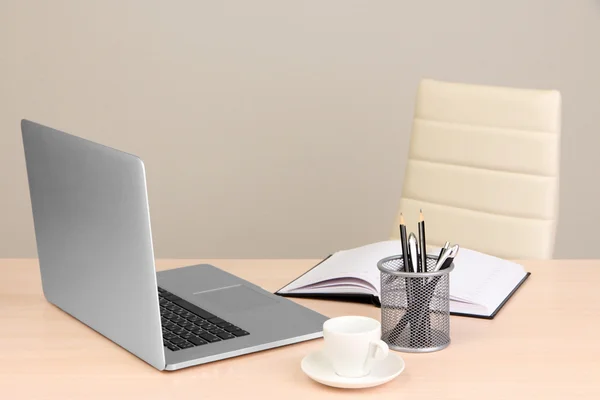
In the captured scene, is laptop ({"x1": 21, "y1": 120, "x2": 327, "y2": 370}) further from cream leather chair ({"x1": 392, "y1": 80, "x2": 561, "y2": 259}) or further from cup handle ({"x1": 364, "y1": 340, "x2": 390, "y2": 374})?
cream leather chair ({"x1": 392, "y1": 80, "x2": 561, "y2": 259})

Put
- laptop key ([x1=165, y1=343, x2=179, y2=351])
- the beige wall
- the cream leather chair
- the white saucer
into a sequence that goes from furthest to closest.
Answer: the beige wall < the cream leather chair < laptop key ([x1=165, y1=343, x2=179, y2=351]) < the white saucer

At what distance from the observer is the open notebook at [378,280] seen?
143cm

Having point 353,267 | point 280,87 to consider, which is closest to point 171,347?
point 353,267

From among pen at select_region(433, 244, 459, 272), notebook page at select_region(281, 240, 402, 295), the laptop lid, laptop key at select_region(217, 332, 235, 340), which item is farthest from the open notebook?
the laptop lid

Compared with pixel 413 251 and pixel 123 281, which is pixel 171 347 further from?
pixel 413 251

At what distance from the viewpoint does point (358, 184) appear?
3.20m

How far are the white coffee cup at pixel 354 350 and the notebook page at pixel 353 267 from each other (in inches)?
11.6

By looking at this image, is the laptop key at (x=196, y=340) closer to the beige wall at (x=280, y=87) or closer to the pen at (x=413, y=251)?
the pen at (x=413, y=251)

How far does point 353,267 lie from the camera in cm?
151

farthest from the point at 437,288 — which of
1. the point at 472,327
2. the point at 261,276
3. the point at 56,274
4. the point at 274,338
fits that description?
the point at 56,274

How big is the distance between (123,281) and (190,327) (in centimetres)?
16

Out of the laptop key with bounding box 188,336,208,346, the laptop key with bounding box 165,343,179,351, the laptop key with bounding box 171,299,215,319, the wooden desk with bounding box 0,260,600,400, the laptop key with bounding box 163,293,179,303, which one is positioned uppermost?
the laptop key with bounding box 188,336,208,346

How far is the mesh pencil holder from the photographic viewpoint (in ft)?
4.17

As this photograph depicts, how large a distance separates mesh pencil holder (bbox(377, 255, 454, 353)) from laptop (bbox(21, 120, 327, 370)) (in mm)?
110
